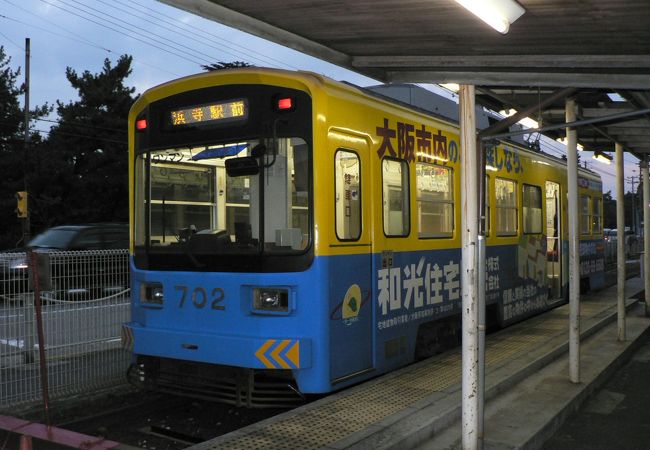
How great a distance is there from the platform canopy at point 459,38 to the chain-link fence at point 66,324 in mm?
3291

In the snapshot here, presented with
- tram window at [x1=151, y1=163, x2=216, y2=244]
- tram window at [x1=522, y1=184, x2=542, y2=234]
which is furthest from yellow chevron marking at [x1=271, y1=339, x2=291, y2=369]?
tram window at [x1=522, y1=184, x2=542, y2=234]

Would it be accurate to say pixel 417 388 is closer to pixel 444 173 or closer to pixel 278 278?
pixel 278 278

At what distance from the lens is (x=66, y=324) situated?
6562 millimetres

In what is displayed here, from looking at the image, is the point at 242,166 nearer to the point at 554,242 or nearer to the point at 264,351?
the point at 264,351

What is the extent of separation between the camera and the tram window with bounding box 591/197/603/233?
1398 centimetres

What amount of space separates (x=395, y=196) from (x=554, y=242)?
624 cm

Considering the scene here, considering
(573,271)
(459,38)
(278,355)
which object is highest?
(459,38)

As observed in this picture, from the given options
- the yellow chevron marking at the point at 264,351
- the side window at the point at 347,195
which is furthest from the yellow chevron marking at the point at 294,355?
the side window at the point at 347,195

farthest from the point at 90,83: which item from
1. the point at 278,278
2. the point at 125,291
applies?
the point at 278,278

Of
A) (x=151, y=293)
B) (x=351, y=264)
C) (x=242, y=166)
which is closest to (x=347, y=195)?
(x=351, y=264)

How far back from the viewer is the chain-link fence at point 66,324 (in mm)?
6070

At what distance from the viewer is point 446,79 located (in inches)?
177

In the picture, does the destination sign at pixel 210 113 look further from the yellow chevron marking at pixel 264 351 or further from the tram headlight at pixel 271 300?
the yellow chevron marking at pixel 264 351

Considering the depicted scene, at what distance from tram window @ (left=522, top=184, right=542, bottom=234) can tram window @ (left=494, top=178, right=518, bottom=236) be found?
46 centimetres
